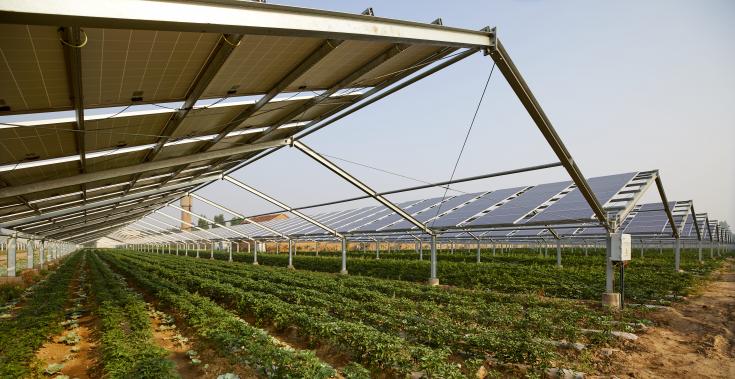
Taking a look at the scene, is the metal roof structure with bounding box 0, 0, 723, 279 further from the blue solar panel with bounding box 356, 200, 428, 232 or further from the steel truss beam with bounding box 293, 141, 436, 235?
the blue solar panel with bounding box 356, 200, 428, 232

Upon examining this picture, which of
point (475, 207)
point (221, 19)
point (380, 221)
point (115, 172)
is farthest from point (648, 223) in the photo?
point (221, 19)

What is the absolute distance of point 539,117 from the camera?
11031 mm

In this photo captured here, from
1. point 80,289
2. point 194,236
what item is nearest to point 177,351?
point 80,289

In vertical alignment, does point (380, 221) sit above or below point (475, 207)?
below

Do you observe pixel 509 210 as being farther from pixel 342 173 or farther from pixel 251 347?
pixel 251 347

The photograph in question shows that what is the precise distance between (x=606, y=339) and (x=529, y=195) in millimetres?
13724

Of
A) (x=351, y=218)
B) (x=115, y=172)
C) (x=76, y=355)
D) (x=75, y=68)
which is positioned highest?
(x=75, y=68)

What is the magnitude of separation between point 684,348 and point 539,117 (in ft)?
20.7

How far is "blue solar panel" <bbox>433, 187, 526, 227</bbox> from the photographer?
21688 mm

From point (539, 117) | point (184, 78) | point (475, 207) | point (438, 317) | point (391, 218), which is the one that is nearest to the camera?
point (184, 78)

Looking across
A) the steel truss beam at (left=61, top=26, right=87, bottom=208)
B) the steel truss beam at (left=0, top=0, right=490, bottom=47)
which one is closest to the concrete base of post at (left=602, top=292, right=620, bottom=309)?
the steel truss beam at (left=0, top=0, right=490, bottom=47)

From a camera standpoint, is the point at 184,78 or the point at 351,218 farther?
the point at 351,218

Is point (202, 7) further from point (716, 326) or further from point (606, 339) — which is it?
point (716, 326)

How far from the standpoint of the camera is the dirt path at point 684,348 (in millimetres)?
8078
